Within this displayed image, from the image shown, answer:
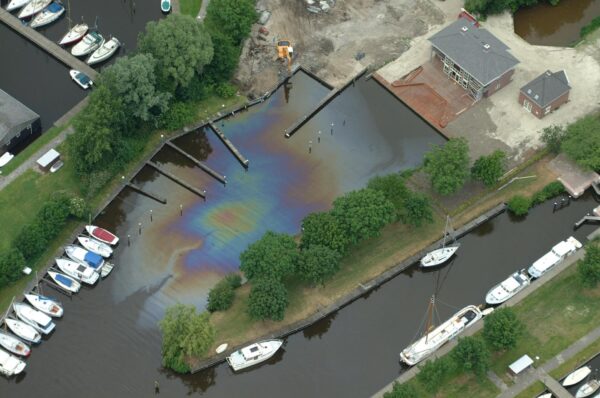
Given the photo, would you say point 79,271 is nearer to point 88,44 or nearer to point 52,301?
point 52,301

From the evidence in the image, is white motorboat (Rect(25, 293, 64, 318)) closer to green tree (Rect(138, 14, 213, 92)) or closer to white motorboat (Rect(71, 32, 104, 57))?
green tree (Rect(138, 14, 213, 92))

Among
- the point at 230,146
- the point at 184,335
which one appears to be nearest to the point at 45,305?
the point at 184,335

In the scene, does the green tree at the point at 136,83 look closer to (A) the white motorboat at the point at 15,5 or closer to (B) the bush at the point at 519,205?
(A) the white motorboat at the point at 15,5

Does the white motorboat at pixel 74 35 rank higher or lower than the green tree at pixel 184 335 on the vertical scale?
higher

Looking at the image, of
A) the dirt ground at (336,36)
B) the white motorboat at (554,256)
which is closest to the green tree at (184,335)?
the dirt ground at (336,36)

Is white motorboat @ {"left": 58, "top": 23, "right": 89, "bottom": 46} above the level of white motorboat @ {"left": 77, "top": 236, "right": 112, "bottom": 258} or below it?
above

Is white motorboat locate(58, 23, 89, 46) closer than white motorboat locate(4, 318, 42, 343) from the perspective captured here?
No

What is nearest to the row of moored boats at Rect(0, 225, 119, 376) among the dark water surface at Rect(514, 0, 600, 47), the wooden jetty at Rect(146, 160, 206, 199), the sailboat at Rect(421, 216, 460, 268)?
the wooden jetty at Rect(146, 160, 206, 199)

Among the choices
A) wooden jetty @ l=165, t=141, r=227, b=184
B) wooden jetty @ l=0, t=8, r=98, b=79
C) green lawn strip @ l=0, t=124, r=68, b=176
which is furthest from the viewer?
wooden jetty @ l=0, t=8, r=98, b=79

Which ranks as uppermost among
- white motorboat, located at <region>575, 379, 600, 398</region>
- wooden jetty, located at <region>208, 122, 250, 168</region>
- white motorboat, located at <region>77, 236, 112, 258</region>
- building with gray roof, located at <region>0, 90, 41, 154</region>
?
building with gray roof, located at <region>0, 90, 41, 154</region>
